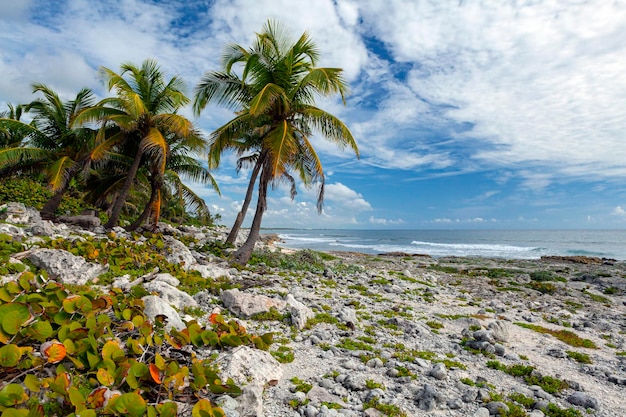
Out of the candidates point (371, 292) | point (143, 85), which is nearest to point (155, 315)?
point (371, 292)

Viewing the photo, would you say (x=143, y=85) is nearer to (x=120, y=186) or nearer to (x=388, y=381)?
(x=120, y=186)

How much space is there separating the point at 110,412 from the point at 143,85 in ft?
54.7

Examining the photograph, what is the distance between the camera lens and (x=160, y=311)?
5.02 metres

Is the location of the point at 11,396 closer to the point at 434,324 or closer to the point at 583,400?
the point at 583,400

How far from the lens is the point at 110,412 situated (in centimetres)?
279

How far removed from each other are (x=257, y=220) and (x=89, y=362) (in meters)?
12.0

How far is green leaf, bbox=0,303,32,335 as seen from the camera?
322 cm

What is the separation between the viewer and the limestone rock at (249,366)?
166 inches

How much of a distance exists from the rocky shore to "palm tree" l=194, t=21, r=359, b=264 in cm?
458

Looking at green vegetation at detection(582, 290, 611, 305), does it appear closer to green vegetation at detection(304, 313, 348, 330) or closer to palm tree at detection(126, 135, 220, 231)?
green vegetation at detection(304, 313, 348, 330)

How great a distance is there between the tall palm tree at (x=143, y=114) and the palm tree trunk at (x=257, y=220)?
427 cm

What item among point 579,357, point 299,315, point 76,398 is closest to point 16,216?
point 299,315

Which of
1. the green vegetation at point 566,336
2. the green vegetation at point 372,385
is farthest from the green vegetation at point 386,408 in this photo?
the green vegetation at point 566,336

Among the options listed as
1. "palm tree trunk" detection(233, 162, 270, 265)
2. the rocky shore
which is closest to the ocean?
"palm tree trunk" detection(233, 162, 270, 265)
